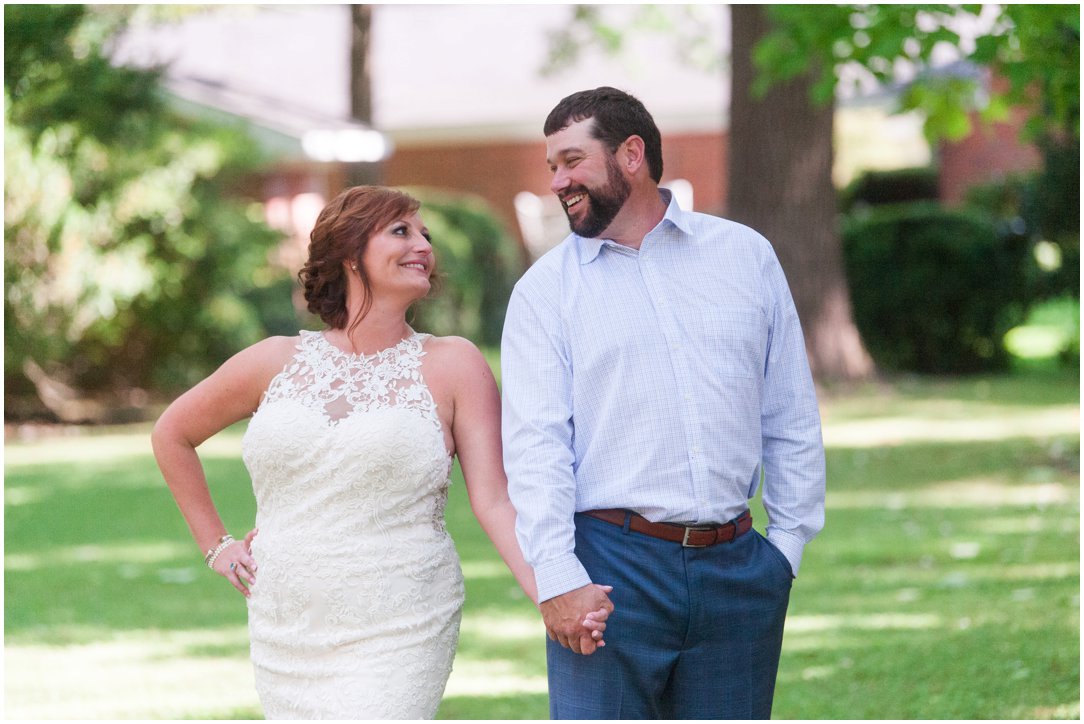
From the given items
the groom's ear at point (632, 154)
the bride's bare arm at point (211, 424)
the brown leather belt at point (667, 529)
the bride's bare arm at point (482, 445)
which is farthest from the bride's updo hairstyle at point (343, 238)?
the brown leather belt at point (667, 529)

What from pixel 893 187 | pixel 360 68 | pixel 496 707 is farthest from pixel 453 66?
pixel 496 707

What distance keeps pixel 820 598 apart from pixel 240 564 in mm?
4306

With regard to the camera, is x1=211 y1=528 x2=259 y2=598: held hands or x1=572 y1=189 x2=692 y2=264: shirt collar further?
x1=211 y1=528 x2=259 y2=598: held hands

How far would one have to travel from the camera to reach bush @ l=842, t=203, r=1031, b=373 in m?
17.5

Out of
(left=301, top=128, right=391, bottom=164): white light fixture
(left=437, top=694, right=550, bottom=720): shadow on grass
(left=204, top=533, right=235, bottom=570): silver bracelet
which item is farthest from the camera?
(left=301, top=128, right=391, bottom=164): white light fixture

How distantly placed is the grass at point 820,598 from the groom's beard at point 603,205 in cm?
270

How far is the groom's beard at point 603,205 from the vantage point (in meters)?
3.59

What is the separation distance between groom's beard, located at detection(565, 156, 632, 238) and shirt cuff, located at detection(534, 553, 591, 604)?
83 centimetres

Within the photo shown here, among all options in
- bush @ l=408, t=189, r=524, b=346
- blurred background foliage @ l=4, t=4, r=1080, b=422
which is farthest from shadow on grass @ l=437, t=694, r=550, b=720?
bush @ l=408, t=189, r=524, b=346

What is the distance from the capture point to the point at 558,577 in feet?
10.9

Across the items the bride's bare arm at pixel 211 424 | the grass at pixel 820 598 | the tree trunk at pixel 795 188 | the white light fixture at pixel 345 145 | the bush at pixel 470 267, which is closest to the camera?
the bride's bare arm at pixel 211 424

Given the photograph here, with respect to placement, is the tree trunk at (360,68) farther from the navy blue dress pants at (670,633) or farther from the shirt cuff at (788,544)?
the navy blue dress pants at (670,633)

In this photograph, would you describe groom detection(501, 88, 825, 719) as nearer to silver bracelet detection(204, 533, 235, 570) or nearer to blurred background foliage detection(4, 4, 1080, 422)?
silver bracelet detection(204, 533, 235, 570)

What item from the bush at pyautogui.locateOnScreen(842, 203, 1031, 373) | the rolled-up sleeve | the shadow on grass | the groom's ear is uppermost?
the groom's ear
